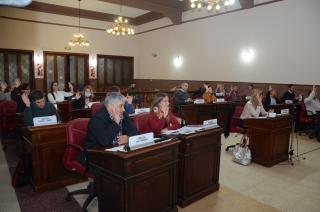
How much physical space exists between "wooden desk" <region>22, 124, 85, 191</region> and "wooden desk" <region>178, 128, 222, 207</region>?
5.51 feet

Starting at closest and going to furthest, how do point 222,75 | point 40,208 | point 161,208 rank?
point 161,208 → point 40,208 → point 222,75

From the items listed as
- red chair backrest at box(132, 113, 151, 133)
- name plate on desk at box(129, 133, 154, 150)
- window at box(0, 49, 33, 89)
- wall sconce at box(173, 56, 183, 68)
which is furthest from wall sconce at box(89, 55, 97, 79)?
name plate on desk at box(129, 133, 154, 150)

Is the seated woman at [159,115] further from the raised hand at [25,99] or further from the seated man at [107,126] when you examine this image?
the raised hand at [25,99]

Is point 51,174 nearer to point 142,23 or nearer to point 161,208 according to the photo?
point 161,208

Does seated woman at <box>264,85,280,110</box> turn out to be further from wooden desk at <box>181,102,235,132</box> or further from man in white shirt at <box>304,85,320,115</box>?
wooden desk at <box>181,102,235,132</box>

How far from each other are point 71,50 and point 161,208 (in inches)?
448

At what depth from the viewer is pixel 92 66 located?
42.3 feet

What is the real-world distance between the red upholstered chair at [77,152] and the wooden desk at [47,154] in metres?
0.53

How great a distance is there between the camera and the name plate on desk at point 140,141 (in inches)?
84.4

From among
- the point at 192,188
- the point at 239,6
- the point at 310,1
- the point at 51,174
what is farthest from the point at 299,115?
the point at 51,174

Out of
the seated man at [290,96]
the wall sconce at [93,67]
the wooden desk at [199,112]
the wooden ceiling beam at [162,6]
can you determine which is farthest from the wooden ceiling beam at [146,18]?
the seated man at [290,96]

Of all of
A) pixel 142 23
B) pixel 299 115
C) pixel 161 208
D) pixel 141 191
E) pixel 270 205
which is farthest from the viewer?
pixel 142 23

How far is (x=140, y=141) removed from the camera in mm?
2232

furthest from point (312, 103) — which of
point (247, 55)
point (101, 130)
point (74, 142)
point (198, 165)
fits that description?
point (74, 142)
